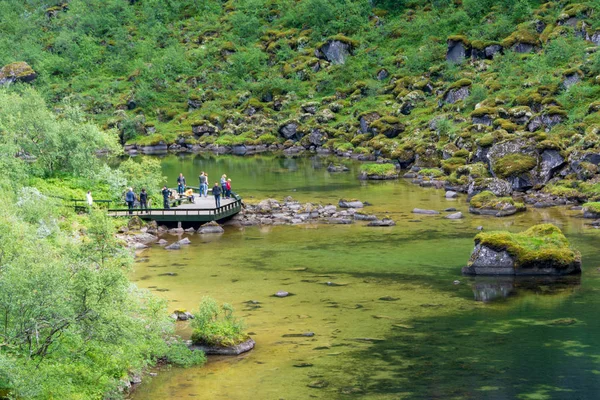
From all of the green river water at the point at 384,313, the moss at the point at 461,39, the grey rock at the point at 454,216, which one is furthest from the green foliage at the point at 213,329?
the moss at the point at 461,39

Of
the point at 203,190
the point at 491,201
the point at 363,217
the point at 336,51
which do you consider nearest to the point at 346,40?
the point at 336,51

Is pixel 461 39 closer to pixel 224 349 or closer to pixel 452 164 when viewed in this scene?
pixel 452 164

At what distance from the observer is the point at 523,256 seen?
5250 centimetres

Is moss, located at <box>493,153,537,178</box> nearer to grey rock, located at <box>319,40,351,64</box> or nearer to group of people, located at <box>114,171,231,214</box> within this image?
group of people, located at <box>114,171,231,214</box>

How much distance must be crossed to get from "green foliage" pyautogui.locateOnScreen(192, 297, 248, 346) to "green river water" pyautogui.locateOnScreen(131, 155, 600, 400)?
1.14m

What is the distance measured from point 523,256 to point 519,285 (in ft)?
8.81

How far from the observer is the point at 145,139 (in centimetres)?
15000

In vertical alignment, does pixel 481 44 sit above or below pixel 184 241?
above

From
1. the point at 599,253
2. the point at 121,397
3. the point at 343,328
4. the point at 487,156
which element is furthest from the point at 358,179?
the point at 121,397

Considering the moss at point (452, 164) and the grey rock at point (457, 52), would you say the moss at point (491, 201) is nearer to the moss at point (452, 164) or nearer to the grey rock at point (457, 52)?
the moss at point (452, 164)

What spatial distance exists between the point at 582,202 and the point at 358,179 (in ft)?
98.6

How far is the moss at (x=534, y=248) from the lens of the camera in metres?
52.3

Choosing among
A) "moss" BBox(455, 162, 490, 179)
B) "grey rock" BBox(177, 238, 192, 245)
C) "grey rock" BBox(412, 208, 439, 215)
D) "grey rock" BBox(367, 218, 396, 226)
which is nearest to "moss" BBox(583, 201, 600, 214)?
"grey rock" BBox(412, 208, 439, 215)

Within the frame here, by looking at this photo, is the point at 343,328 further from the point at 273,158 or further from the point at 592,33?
the point at 592,33
